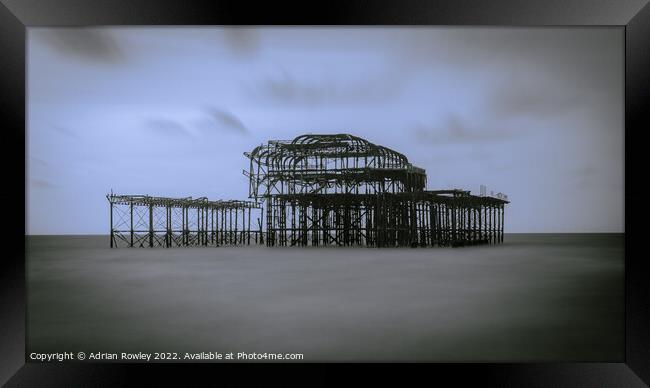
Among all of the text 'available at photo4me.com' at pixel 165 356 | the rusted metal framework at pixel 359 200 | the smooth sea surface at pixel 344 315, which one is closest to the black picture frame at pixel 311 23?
the text 'available at photo4me.com' at pixel 165 356

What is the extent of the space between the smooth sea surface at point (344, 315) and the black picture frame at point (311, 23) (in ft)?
2.38

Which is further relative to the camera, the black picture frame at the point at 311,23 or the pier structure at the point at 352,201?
the pier structure at the point at 352,201

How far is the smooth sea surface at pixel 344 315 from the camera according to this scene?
8.93m

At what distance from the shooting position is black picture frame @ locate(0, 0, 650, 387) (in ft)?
28.8

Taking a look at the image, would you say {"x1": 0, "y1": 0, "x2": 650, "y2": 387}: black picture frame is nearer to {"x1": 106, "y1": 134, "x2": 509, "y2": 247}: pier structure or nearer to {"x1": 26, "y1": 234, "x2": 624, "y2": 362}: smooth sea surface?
{"x1": 26, "y1": 234, "x2": 624, "y2": 362}: smooth sea surface

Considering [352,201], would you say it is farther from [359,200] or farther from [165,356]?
[165,356]

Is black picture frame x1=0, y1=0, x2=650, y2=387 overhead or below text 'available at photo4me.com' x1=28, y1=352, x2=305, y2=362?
overhead

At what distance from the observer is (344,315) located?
11164 mm

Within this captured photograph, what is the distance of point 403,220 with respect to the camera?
3944cm

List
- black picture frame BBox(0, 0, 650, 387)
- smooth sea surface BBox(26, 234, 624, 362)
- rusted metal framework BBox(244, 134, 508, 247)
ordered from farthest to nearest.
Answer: rusted metal framework BBox(244, 134, 508, 247)
smooth sea surface BBox(26, 234, 624, 362)
black picture frame BBox(0, 0, 650, 387)

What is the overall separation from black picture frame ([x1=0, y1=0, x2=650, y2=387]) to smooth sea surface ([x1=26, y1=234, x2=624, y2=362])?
0.73 metres

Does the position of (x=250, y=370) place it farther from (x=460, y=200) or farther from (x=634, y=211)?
(x=460, y=200)

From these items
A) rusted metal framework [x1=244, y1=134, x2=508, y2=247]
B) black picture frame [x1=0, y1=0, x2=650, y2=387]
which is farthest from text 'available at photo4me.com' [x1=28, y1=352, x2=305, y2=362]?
rusted metal framework [x1=244, y1=134, x2=508, y2=247]

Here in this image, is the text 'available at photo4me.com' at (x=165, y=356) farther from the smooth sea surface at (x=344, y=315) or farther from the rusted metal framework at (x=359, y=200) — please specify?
the rusted metal framework at (x=359, y=200)
